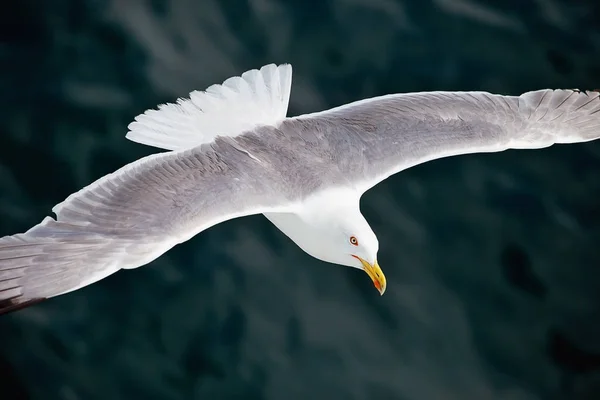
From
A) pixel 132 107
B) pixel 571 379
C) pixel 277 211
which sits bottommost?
pixel 571 379

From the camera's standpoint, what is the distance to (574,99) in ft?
24.2

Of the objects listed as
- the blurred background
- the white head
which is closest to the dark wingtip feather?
the blurred background

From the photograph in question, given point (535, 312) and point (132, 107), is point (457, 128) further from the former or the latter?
point (132, 107)

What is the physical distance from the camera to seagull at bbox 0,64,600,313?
561 cm

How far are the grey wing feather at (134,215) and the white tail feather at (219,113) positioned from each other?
17 centimetres

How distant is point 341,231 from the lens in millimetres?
6352

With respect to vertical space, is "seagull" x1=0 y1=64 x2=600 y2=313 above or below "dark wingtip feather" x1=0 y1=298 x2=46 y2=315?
above

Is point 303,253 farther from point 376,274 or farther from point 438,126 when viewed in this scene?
point 438,126

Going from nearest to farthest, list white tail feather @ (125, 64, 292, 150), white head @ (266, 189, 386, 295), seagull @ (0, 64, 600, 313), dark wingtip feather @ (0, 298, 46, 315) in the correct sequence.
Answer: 1. dark wingtip feather @ (0, 298, 46, 315)
2. seagull @ (0, 64, 600, 313)
3. white head @ (266, 189, 386, 295)
4. white tail feather @ (125, 64, 292, 150)

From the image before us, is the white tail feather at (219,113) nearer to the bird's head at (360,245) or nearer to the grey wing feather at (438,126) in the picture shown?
the grey wing feather at (438,126)

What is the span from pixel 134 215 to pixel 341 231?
46.5 inches

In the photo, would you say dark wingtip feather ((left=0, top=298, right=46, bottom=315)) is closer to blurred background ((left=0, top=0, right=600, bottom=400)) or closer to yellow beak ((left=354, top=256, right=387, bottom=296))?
blurred background ((left=0, top=0, right=600, bottom=400))

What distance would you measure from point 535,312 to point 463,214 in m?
0.80

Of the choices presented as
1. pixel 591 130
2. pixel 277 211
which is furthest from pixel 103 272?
pixel 591 130
